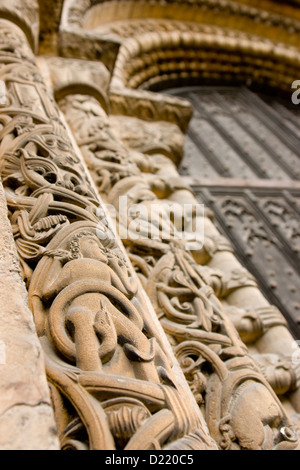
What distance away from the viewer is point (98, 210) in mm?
1219

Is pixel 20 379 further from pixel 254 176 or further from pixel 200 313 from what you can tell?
pixel 254 176

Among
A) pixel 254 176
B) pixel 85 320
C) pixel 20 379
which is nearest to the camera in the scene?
pixel 20 379

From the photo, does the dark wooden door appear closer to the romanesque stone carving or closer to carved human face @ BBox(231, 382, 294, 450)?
carved human face @ BBox(231, 382, 294, 450)

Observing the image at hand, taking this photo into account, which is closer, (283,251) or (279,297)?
(279,297)

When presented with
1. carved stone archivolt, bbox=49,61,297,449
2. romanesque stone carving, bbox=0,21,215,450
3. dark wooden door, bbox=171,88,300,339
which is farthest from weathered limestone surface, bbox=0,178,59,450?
dark wooden door, bbox=171,88,300,339

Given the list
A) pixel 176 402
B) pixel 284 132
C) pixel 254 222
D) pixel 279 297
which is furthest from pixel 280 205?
pixel 176 402

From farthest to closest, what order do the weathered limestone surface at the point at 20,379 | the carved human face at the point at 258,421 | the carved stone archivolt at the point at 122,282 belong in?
the carved human face at the point at 258,421
the carved stone archivolt at the point at 122,282
the weathered limestone surface at the point at 20,379

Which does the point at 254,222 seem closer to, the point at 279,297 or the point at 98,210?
the point at 279,297


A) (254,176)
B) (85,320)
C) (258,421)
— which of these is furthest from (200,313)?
(254,176)

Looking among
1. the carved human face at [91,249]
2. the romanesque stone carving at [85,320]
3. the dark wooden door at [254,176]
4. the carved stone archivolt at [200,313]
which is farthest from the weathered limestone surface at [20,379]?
the dark wooden door at [254,176]

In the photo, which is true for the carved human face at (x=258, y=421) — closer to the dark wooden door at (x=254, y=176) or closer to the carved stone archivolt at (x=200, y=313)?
the carved stone archivolt at (x=200, y=313)

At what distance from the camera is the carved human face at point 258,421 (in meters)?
0.98

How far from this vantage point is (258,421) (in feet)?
3.27
